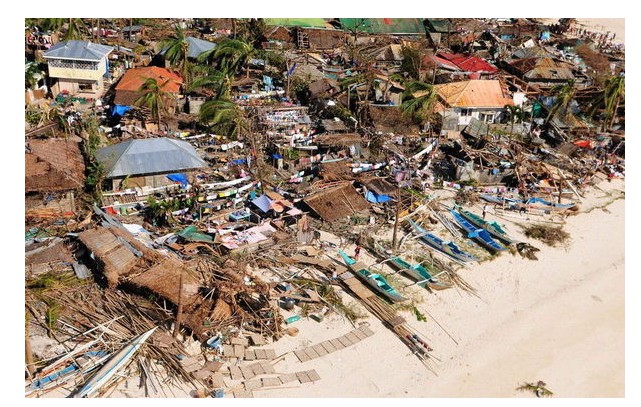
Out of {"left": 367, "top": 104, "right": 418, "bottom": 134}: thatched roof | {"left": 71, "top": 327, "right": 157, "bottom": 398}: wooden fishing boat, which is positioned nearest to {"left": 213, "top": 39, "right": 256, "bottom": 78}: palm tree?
{"left": 367, "top": 104, "right": 418, "bottom": 134}: thatched roof

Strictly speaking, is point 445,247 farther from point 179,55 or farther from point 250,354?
point 179,55

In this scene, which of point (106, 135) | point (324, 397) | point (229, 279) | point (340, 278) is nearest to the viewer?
point (324, 397)

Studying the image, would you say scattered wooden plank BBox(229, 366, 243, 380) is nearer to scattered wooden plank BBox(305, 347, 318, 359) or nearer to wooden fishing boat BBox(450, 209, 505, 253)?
scattered wooden plank BBox(305, 347, 318, 359)

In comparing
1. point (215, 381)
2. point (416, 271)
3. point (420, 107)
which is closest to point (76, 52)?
point (420, 107)

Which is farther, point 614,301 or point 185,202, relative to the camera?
point 185,202

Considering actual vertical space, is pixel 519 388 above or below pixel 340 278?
below

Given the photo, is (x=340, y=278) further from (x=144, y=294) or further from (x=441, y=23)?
(x=441, y=23)

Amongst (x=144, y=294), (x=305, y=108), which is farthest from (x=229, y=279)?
(x=305, y=108)
